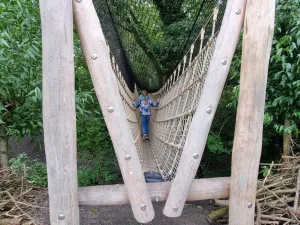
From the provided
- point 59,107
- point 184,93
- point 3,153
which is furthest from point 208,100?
point 3,153

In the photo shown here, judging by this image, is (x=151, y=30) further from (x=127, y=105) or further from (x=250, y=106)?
(x=250, y=106)

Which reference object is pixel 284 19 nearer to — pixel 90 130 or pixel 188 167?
pixel 188 167

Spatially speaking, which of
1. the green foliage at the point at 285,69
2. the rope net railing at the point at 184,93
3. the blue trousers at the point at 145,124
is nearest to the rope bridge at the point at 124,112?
the rope net railing at the point at 184,93

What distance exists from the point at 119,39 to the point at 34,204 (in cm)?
163

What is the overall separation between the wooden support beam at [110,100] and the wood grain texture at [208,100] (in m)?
0.13

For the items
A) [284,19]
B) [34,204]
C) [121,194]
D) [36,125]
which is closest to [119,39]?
[36,125]

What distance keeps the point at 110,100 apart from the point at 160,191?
0.48 m

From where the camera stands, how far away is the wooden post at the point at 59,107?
1012mm

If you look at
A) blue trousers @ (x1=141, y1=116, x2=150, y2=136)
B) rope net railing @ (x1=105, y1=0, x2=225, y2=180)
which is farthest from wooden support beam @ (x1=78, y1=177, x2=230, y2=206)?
blue trousers @ (x1=141, y1=116, x2=150, y2=136)

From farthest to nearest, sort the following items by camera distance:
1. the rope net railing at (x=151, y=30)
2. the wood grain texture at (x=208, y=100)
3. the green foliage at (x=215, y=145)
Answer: the green foliage at (x=215, y=145) < the rope net railing at (x=151, y=30) < the wood grain texture at (x=208, y=100)

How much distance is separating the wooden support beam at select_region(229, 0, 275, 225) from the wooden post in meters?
0.67

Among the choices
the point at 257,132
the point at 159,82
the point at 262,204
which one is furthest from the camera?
the point at 159,82

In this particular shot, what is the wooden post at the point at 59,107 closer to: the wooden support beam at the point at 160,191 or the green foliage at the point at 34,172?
the wooden support beam at the point at 160,191

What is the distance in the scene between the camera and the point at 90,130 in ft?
12.1
